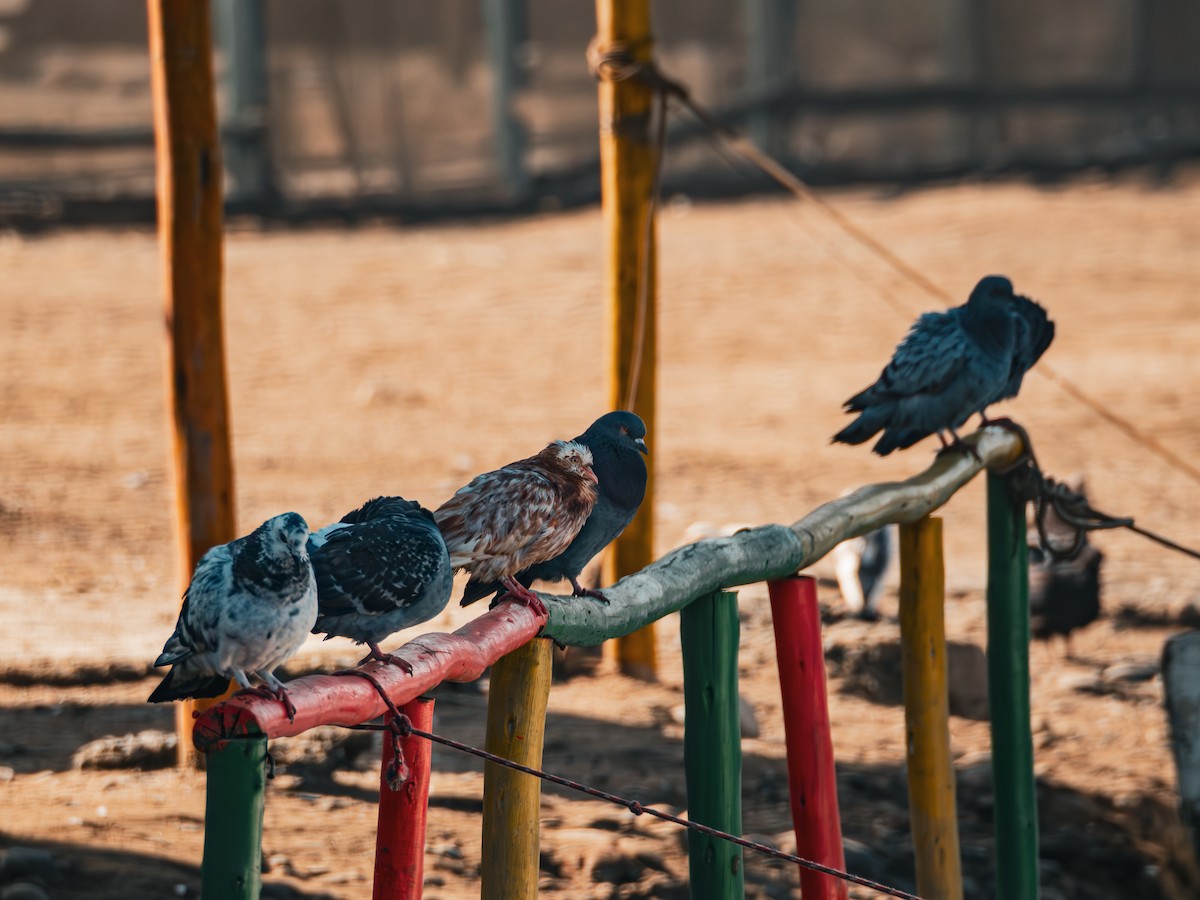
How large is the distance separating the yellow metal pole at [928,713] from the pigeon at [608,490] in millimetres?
1305

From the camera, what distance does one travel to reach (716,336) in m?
12.5

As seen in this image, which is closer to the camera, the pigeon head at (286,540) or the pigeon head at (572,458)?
the pigeon head at (286,540)

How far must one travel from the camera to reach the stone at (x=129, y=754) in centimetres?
528

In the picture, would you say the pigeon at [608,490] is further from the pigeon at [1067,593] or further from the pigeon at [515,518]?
the pigeon at [1067,593]

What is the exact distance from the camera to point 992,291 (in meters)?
4.80

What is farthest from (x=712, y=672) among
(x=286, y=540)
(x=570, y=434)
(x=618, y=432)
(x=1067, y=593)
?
(x=570, y=434)

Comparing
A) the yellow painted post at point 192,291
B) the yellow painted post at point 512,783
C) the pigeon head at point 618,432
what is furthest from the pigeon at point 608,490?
the yellow painted post at point 192,291

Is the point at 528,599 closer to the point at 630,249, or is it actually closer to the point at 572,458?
the point at 572,458

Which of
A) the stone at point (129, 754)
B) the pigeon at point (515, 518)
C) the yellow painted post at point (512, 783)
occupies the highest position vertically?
the pigeon at point (515, 518)

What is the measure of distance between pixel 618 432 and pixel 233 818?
1.42 meters

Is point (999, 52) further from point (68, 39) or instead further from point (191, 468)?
point (191, 468)

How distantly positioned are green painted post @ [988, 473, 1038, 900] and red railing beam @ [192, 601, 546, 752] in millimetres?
2317

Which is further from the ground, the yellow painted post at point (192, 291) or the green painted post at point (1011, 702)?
the yellow painted post at point (192, 291)

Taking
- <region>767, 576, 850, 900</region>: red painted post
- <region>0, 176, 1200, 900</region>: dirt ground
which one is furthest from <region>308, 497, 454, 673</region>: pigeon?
<region>0, 176, 1200, 900</region>: dirt ground
